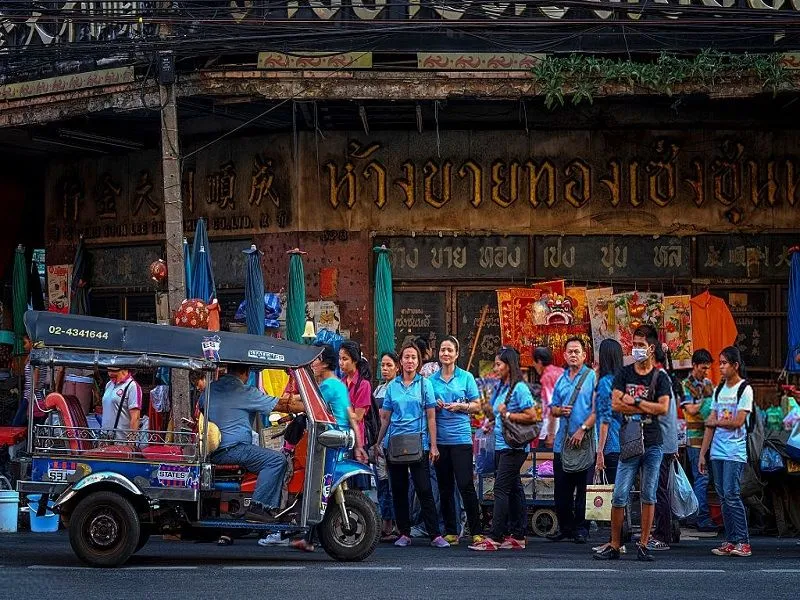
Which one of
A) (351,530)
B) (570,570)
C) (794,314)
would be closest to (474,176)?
(794,314)

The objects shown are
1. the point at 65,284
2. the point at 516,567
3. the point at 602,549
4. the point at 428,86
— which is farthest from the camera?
the point at 65,284

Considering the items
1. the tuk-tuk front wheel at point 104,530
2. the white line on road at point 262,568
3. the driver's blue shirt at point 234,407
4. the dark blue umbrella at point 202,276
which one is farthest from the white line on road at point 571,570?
the dark blue umbrella at point 202,276

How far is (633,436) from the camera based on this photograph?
12156 millimetres

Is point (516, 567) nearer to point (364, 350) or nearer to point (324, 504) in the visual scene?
point (324, 504)

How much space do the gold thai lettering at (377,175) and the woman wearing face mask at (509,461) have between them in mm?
5756

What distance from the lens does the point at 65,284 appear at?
21203 mm

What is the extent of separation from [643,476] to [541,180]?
731 cm

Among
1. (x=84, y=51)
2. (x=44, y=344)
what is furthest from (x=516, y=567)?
(x=84, y=51)

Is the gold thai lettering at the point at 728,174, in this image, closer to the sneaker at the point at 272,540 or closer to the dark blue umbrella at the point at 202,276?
the dark blue umbrella at the point at 202,276

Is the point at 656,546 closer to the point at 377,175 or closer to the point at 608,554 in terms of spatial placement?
the point at 608,554

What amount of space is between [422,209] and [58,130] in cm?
509

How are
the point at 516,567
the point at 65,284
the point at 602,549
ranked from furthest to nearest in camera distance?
the point at 65,284, the point at 602,549, the point at 516,567

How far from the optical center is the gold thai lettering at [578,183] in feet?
61.8

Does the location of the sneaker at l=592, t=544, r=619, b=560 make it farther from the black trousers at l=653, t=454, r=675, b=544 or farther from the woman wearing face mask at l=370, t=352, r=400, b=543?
the woman wearing face mask at l=370, t=352, r=400, b=543
